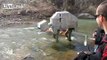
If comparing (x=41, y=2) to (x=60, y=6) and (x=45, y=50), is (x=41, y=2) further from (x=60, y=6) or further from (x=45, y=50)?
(x=45, y=50)

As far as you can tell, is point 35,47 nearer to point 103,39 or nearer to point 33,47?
point 33,47

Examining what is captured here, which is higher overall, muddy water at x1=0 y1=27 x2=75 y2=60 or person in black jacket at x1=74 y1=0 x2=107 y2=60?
person in black jacket at x1=74 y1=0 x2=107 y2=60

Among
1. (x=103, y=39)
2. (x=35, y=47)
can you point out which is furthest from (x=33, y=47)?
(x=103, y=39)

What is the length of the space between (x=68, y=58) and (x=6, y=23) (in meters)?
16.4

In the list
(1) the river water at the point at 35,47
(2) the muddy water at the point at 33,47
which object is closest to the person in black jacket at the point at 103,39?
(1) the river water at the point at 35,47

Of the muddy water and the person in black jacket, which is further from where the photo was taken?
the muddy water

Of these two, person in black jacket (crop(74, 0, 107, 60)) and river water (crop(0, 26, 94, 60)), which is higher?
person in black jacket (crop(74, 0, 107, 60))

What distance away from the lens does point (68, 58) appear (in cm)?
1481

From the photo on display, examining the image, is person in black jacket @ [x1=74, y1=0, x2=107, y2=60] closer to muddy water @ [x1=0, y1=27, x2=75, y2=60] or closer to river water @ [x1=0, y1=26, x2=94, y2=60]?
river water @ [x1=0, y1=26, x2=94, y2=60]

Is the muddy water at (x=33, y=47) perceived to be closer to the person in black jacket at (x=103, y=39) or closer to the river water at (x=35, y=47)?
the river water at (x=35, y=47)

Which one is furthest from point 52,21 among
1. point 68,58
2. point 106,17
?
point 106,17

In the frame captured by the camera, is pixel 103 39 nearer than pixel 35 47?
Yes

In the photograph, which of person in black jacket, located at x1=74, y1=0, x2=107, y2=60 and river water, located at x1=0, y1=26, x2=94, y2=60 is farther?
river water, located at x1=0, y1=26, x2=94, y2=60

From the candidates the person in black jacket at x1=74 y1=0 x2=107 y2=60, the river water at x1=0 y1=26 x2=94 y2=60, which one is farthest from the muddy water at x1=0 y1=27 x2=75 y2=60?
the person in black jacket at x1=74 y1=0 x2=107 y2=60
